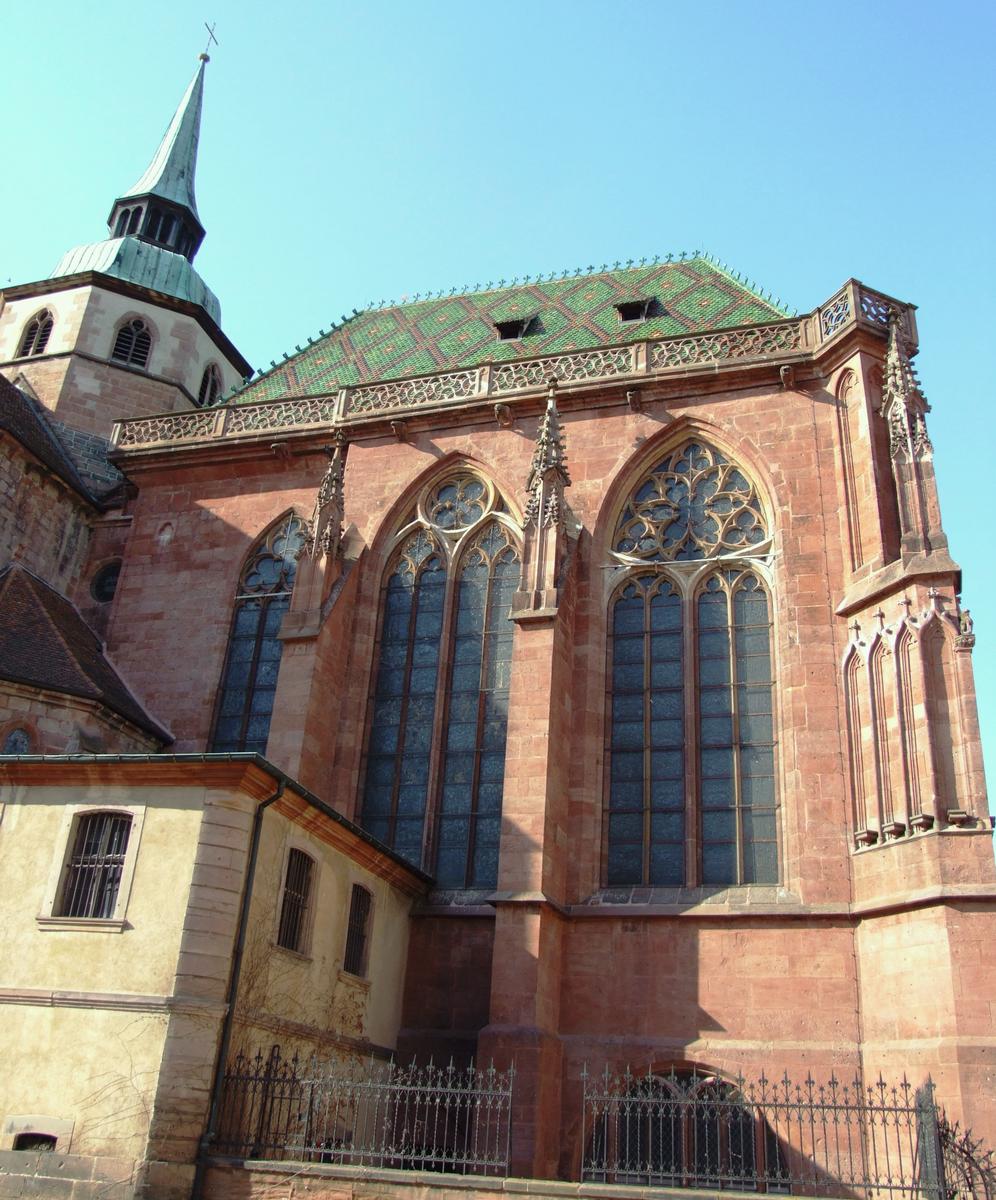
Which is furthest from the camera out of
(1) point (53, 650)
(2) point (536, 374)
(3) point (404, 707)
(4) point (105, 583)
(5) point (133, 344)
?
(5) point (133, 344)

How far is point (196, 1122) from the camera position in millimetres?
9125

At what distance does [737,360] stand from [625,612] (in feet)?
12.3

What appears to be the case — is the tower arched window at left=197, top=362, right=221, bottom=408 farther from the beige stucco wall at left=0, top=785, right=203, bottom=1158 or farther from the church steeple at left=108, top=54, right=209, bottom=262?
the beige stucco wall at left=0, top=785, right=203, bottom=1158

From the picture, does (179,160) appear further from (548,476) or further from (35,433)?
(548,476)

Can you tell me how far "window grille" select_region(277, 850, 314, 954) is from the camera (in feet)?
35.2

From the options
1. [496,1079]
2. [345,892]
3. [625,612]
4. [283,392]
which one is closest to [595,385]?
[625,612]

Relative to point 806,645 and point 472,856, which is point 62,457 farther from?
point 806,645

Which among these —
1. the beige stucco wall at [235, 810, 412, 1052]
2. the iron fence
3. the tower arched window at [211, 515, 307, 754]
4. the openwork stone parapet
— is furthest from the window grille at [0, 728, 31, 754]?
the iron fence

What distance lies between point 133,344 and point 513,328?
25.6ft

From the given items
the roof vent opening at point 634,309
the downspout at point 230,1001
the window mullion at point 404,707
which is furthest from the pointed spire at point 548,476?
the downspout at point 230,1001

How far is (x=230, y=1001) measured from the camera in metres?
9.60

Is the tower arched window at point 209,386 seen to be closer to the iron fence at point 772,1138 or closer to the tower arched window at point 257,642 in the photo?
the tower arched window at point 257,642

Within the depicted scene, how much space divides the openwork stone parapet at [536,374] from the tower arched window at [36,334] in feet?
16.2

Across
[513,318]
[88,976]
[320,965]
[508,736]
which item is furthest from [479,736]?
[513,318]
